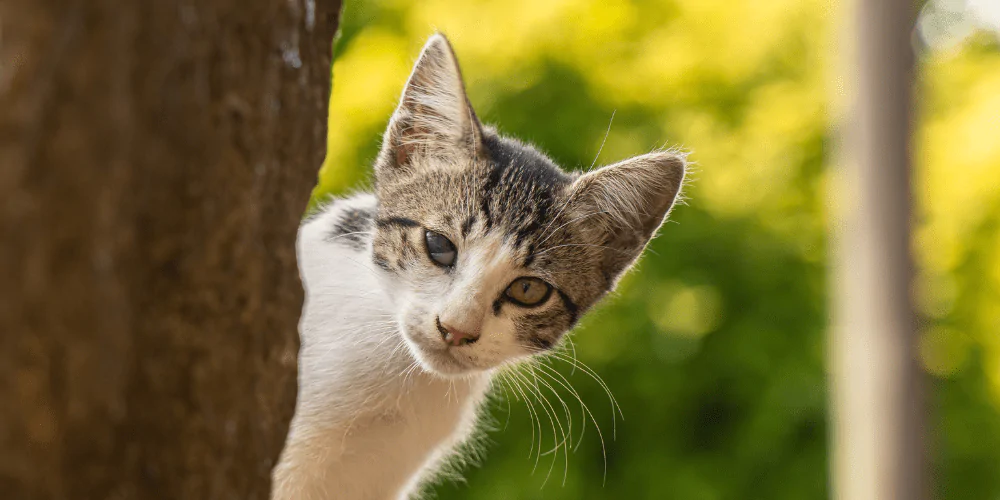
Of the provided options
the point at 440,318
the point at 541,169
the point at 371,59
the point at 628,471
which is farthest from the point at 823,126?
the point at 440,318

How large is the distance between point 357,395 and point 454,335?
35 centimetres

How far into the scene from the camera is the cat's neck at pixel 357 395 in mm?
2275

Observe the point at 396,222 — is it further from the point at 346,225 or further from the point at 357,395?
the point at 357,395

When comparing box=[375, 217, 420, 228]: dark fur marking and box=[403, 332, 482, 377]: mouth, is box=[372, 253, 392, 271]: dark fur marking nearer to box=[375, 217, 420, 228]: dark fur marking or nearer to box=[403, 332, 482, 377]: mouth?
box=[375, 217, 420, 228]: dark fur marking

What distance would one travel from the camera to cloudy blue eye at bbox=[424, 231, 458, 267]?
7.59 ft

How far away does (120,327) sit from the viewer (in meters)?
1.10

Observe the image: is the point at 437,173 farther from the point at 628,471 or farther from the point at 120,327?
the point at 628,471

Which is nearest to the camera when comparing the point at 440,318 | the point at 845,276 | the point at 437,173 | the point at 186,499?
the point at 186,499

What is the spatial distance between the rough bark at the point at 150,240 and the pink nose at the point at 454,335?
A: 704 millimetres

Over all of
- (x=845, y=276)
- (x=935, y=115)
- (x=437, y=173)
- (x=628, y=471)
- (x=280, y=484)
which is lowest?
(x=628, y=471)

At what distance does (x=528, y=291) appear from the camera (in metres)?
2.32

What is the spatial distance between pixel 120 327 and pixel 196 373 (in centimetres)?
15

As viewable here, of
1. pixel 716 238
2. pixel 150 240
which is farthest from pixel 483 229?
pixel 716 238

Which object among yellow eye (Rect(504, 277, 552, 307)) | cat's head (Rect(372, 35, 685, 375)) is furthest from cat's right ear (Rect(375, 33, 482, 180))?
yellow eye (Rect(504, 277, 552, 307))
